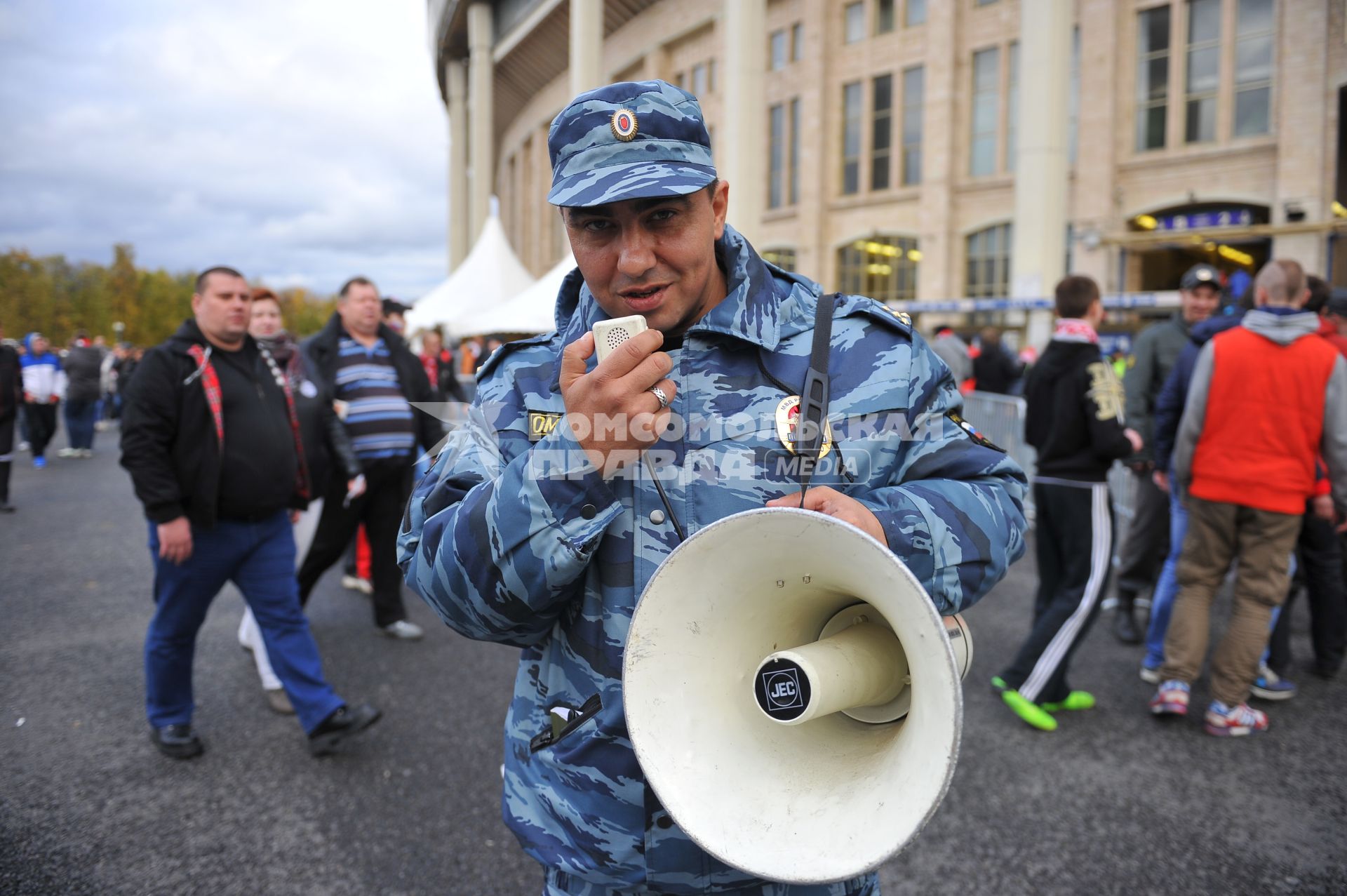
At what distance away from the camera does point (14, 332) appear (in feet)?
157

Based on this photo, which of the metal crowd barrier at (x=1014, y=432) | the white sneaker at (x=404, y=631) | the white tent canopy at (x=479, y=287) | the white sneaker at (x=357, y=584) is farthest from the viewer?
the white tent canopy at (x=479, y=287)

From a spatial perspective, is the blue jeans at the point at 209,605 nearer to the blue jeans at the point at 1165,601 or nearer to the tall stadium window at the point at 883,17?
the blue jeans at the point at 1165,601

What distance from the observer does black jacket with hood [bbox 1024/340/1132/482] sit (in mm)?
3816

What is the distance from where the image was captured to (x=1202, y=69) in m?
21.1

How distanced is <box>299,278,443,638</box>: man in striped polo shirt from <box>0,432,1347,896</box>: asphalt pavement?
47cm

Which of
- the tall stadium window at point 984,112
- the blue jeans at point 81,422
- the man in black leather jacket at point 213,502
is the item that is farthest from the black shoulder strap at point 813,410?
the tall stadium window at point 984,112

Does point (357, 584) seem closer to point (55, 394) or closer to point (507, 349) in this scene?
point (507, 349)

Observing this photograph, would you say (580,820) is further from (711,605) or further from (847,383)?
(847,383)

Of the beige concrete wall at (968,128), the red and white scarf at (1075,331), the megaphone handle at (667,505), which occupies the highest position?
the beige concrete wall at (968,128)

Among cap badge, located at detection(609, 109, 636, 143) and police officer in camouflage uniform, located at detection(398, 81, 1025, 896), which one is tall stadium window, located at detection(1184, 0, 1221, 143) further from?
cap badge, located at detection(609, 109, 636, 143)

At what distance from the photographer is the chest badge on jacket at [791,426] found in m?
1.29

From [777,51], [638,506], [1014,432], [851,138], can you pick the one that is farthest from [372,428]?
[777,51]

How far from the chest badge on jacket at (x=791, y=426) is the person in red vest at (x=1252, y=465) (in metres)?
3.32

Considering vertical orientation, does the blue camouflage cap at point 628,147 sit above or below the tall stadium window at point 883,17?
below
